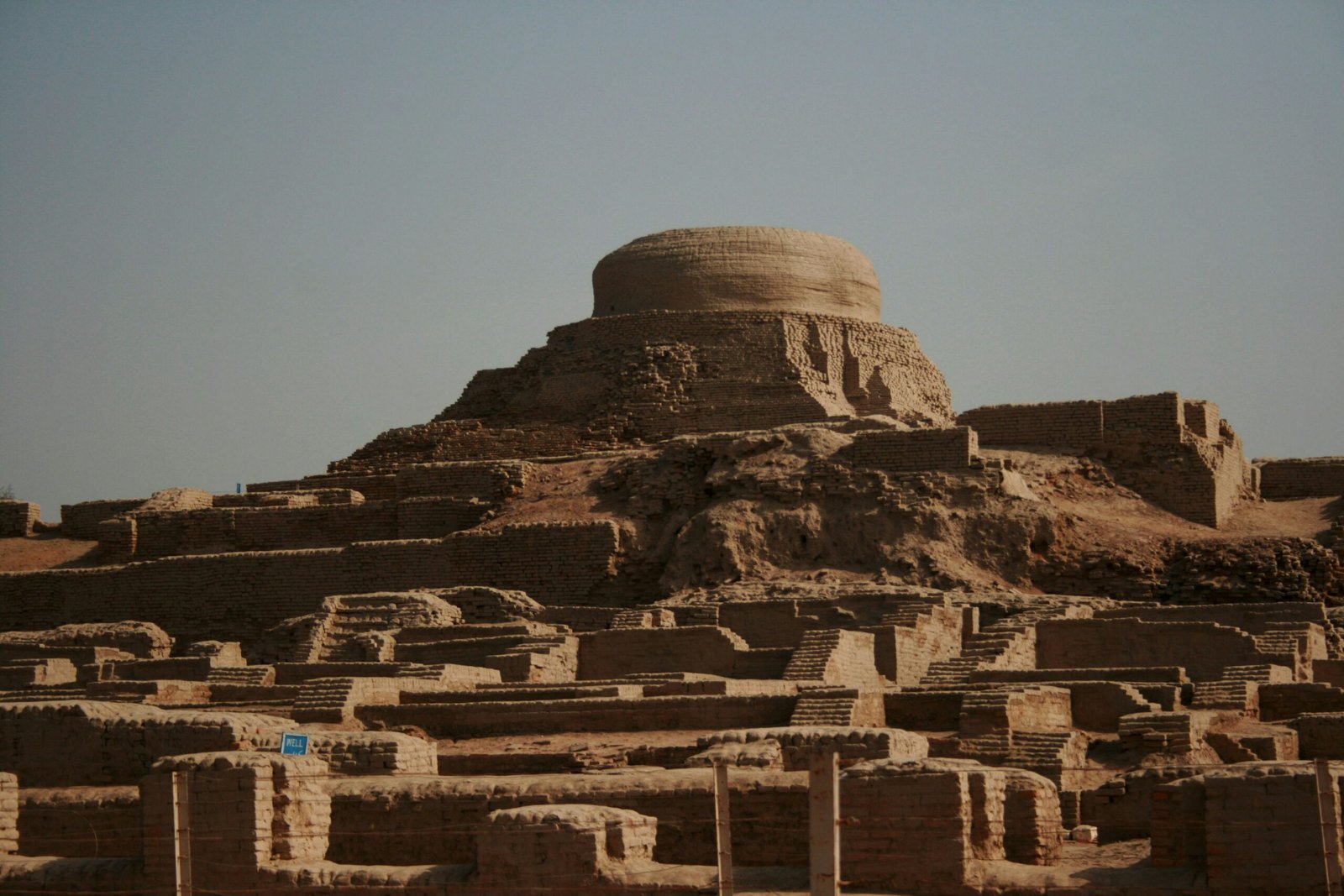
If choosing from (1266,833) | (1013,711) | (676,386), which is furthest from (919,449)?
(1266,833)

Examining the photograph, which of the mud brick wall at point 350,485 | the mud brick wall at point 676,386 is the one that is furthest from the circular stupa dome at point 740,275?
the mud brick wall at point 350,485

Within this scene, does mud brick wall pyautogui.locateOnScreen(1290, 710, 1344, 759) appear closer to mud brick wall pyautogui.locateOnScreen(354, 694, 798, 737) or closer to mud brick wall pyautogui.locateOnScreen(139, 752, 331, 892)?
mud brick wall pyautogui.locateOnScreen(354, 694, 798, 737)

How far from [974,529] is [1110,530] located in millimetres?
1836

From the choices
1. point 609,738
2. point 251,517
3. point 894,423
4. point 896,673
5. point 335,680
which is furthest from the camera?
point 251,517

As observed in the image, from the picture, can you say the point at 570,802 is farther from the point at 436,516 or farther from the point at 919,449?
the point at 436,516

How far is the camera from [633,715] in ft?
56.6

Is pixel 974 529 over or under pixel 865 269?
under

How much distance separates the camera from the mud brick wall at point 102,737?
13930mm

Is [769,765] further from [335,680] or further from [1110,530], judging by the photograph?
[1110,530]

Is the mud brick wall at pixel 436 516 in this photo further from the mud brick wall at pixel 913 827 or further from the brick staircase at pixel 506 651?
the mud brick wall at pixel 913 827

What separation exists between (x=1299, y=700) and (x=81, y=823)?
9666 millimetres

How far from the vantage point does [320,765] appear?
1233cm

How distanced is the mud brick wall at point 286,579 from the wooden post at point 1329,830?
17020 mm

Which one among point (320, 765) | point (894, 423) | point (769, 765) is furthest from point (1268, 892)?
point (894, 423)
